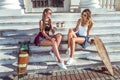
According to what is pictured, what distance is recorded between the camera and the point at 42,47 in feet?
19.3

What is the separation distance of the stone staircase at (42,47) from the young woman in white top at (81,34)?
0.81ft

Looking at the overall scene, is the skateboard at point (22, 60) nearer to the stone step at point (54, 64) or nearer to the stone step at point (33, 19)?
the stone step at point (54, 64)

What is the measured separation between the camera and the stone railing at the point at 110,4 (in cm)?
945

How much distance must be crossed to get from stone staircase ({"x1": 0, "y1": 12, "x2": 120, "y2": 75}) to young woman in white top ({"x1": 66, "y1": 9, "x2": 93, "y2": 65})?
0.81 feet

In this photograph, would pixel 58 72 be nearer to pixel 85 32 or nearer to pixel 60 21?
pixel 85 32

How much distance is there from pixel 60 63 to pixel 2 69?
1310mm

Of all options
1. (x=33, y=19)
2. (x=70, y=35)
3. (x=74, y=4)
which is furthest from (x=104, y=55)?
(x=74, y=4)

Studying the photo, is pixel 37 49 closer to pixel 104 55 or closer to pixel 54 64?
pixel 54 64

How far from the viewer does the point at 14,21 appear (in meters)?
7.04

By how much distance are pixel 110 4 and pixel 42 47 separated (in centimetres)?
472

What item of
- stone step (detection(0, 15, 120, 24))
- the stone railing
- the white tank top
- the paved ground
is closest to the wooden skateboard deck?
the paved ground

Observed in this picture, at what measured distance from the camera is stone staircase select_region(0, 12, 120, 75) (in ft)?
18.0

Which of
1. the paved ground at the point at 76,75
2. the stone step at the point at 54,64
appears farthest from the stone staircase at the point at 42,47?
the paved ground at the point at 76,75

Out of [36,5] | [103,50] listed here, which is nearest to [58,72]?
[103,50]
